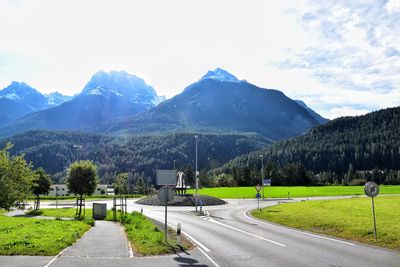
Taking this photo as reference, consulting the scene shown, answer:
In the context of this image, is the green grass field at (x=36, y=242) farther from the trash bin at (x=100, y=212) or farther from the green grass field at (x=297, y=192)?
the green grass field at (x=297, y=192)

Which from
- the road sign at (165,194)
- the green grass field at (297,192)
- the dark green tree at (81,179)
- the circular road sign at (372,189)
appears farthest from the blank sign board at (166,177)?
the green grass field at (297,192)

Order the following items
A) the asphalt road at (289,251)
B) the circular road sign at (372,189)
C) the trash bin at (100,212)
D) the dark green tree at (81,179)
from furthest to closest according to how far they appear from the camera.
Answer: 1. the dark green tree at (81,179)
2. the trash bin at (100,212)
3. the circular road sign at (372,189)
4. the asphalt road at (289,251)

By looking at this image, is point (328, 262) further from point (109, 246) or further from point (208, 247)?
point (109, 246)

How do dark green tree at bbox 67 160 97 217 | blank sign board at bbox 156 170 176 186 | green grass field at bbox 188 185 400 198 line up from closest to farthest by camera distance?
1. blank sign board at bbox 156 170 176 186
2. dark green tree at bbox 67 160 97 217
3. green grass field at bbox 188 185 400 198

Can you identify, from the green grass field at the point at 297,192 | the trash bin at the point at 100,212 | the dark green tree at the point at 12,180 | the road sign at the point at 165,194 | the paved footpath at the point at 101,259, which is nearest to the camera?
the paved footpath at the point at 101,259

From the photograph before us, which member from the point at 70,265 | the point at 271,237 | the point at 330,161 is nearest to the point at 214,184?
the point at 330,161

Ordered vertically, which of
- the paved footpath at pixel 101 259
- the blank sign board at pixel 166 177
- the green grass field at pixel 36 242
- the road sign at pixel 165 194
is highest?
the blank sign board at pixel 166 177

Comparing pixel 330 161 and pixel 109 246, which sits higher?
pixel 330 161

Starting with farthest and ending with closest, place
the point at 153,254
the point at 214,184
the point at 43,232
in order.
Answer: the point at 214,184 < the point at 43,232 < the point at 153,254

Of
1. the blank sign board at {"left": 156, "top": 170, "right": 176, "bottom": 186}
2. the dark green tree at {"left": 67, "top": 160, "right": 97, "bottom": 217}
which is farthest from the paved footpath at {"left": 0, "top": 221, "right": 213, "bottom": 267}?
the dark green tree at {"left": 67, "top": 160, "right": 97, "bottom": 217}

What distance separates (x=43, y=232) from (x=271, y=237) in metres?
12.7

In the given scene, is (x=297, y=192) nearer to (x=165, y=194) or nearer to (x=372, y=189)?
(x=372, y=189)

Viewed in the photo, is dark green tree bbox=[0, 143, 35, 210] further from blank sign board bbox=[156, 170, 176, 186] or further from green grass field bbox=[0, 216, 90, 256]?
blank sign board bbox=[156, 170, 176, 186]

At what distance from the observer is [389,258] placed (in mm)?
15750
